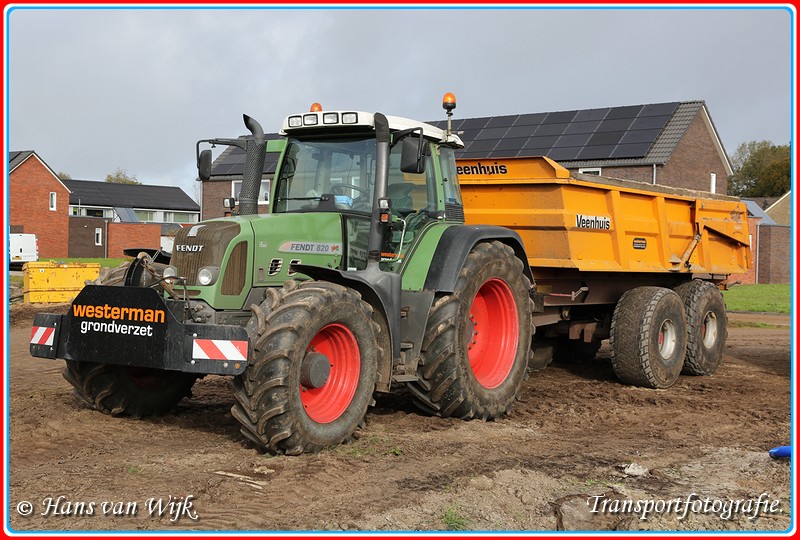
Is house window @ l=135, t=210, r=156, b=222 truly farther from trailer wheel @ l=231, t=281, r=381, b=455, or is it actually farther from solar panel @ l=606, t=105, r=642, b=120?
trailer wheel @ l=231, t=281, r=381, b=455

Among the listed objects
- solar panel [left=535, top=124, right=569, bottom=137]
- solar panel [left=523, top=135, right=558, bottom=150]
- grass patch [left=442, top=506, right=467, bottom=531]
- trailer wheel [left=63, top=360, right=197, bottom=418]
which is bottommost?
grass patch [left=442, top=506, right=467, bottom=531]

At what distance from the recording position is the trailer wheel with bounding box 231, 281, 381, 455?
6008 millimetres

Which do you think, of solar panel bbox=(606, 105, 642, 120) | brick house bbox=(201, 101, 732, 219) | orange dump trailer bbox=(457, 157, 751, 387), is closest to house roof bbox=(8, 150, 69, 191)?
brick house bbox=(201, 101, 732, 219)

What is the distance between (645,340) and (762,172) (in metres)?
70.2

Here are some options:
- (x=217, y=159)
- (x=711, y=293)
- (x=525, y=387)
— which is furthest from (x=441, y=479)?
(x=217, y=159)

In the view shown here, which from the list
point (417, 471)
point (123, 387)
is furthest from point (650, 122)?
point (417, 471)

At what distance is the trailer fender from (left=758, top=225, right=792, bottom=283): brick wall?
3781 centimetres

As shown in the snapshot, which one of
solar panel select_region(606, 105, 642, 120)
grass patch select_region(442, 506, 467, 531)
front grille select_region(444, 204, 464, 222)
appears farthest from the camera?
solar panel select_region(606, 105, 642, 120)

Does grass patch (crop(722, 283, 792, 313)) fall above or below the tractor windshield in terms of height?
below

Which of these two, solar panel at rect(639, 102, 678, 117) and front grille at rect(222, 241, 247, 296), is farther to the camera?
solar panel at rect(639, 102, 678, 117)

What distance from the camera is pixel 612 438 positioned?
726 cm

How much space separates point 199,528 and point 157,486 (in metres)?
0.81

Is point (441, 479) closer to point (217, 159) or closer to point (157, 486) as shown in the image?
point (157, 486)

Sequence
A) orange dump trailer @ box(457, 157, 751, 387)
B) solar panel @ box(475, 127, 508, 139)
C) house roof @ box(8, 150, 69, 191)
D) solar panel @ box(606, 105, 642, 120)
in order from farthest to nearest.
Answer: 1. house roof @ box(8, 150, 69, 191)
2. solar panel @ box(475, 127, 508, 139)
3. solar panel @ box(606, 105, 642, 120)
4. orange dump trailer @ box(457, 157, 751, 387)
